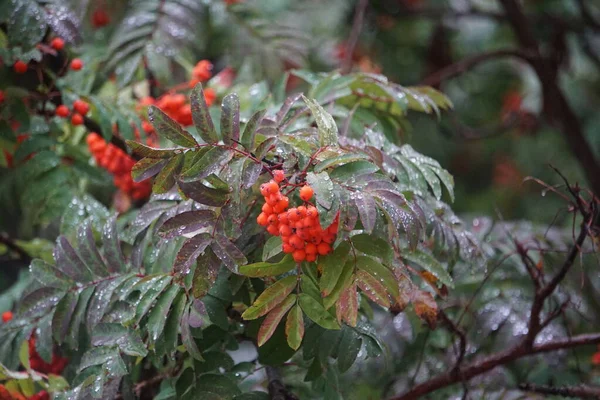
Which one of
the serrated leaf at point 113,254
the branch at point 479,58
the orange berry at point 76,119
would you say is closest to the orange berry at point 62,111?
the orange berry at point 76,119

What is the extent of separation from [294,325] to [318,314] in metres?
0.03

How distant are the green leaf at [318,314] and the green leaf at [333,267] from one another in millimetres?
30

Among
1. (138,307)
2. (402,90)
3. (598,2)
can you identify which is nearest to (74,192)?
(138,307)

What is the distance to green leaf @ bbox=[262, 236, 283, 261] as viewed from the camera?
0.78 m

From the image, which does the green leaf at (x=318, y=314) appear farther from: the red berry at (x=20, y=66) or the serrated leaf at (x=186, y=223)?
the red berry at (x=20, y=66)

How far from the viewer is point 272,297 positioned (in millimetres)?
797

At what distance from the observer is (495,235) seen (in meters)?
1.40

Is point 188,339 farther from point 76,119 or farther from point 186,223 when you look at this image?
point 76,119

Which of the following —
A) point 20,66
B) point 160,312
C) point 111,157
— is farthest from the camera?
point 111,157

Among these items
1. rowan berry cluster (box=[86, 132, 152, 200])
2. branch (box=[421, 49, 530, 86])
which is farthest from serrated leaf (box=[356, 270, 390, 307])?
branch (box=[421, 49, 530, 86])

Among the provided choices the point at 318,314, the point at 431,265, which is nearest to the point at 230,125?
the point at 318,314

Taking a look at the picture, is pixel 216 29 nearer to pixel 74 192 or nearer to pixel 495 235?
pixel 74 192

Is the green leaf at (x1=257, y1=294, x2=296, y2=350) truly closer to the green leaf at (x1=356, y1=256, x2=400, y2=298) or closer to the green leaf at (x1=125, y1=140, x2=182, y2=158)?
the green leaf at (x1=356, y1=256, x2=400, y2=298)

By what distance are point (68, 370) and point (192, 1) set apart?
0.91 metres
